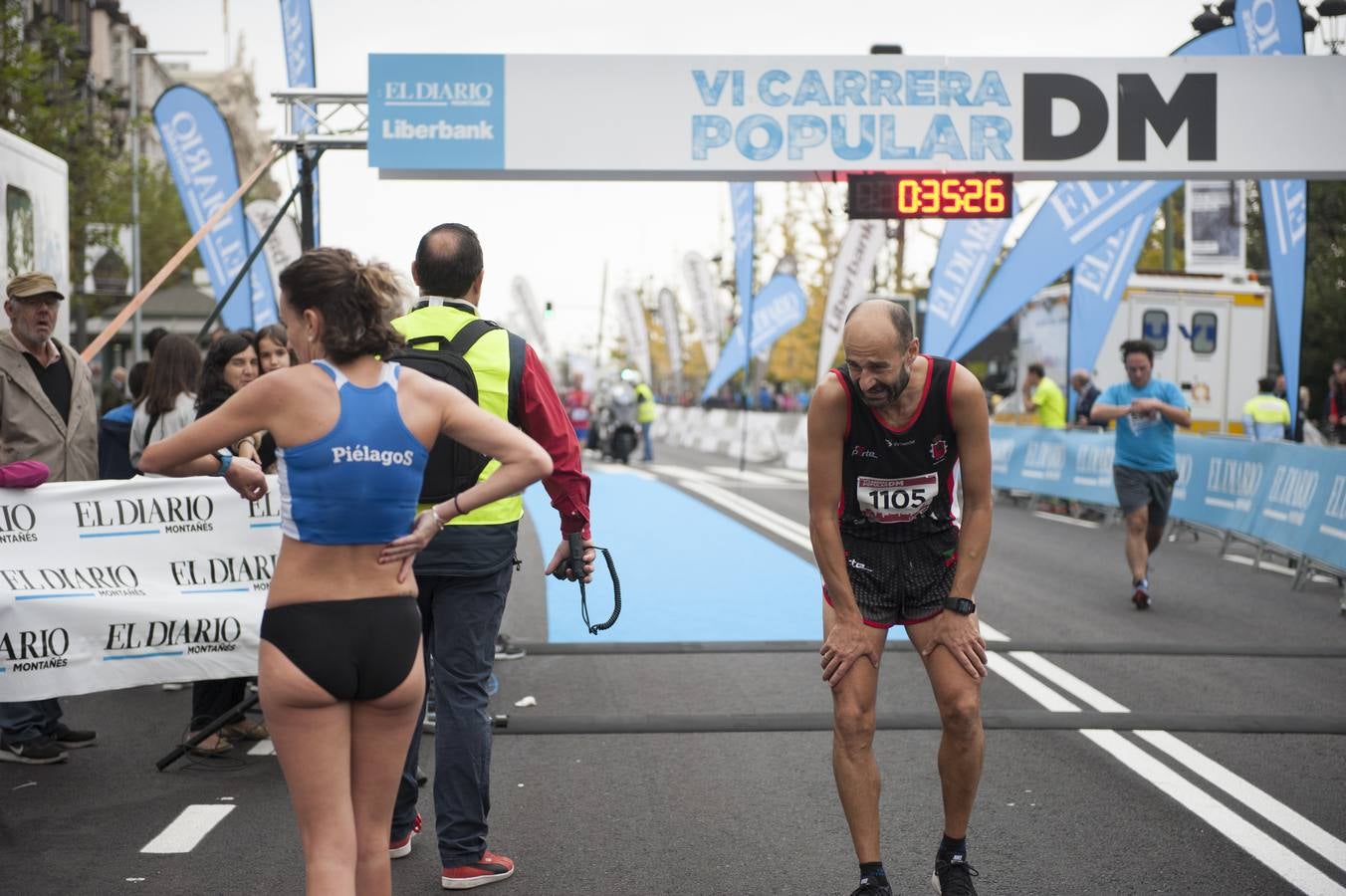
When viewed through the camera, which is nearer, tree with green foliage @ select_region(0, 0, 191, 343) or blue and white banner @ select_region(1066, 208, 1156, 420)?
blue and white banner @ select_region(1066, 208, 1156, 420)

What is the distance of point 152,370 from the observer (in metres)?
7.25

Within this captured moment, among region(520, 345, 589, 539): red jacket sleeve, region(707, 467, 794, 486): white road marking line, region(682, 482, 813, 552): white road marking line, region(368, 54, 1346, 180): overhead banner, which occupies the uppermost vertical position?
region(368, 54, 1346, 180): overhead banner

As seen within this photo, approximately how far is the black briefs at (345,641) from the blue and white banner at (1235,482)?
767 centimetres

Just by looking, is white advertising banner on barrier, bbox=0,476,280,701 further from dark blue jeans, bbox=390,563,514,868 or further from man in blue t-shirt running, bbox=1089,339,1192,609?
man in blue t-shirt running, bbox=1089,339,1192,609

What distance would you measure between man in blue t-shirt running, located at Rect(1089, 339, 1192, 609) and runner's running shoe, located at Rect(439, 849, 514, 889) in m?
7.42

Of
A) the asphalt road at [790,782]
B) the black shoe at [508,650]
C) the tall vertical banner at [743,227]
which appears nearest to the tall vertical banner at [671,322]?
the tall vertical banner at [743,227]

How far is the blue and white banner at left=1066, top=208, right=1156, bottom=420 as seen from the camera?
20.4 meters

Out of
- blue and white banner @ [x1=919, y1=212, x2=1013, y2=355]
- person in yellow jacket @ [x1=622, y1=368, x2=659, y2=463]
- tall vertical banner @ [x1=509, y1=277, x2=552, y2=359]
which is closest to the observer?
blue and white banner @ [x1=919, y1=212, x2=1013, y2=355]

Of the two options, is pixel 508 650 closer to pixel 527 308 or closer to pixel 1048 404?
pixel 1048 404

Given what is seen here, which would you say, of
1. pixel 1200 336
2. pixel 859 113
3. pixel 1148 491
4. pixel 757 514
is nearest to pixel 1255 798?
pixel 1148 491

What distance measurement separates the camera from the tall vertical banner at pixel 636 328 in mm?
57781

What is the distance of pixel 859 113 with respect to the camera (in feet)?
40.3

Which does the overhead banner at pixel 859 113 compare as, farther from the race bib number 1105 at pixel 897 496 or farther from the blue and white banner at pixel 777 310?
the blue and white banner at pixel 777 310

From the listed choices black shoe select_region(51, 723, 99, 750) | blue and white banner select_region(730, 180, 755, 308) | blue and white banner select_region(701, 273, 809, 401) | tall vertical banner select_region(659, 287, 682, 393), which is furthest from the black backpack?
tall vertical banner select_region(659, 287, 682, 393)
